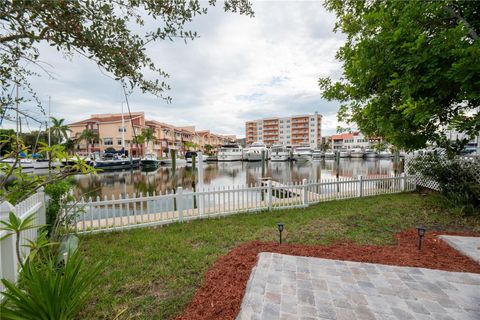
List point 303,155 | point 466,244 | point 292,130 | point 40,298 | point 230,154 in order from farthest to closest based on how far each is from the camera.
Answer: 1. point 292,130
2. point 303,155
3. point 230,154
4. point 466,244
5. point 40,298

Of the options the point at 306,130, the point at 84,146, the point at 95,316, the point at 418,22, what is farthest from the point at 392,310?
the point at 306,130

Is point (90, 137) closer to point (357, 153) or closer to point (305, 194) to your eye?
point (305, 194)

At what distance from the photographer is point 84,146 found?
41844mm

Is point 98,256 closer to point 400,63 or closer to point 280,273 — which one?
point 280,273

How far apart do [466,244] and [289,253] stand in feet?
10.8

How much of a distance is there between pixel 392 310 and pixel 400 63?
4487 mm

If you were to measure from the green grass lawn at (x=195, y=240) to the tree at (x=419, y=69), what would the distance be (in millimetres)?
2202

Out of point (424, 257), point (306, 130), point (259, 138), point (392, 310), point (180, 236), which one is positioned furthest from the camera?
point (259, 138)

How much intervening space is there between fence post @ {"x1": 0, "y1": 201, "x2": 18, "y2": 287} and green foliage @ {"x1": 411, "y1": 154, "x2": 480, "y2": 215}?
9183mm

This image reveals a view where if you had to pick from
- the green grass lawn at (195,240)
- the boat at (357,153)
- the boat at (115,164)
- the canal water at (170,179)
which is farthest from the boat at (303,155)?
the green grass lawn at (195,240)

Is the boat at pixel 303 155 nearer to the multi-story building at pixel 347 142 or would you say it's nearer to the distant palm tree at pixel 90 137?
the multi-story building at pixel 347 142

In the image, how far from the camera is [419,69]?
13.4 feet

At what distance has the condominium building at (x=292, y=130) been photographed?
73500 mm

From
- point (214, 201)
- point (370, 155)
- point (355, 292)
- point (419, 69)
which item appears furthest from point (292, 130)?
point (355, 292)
